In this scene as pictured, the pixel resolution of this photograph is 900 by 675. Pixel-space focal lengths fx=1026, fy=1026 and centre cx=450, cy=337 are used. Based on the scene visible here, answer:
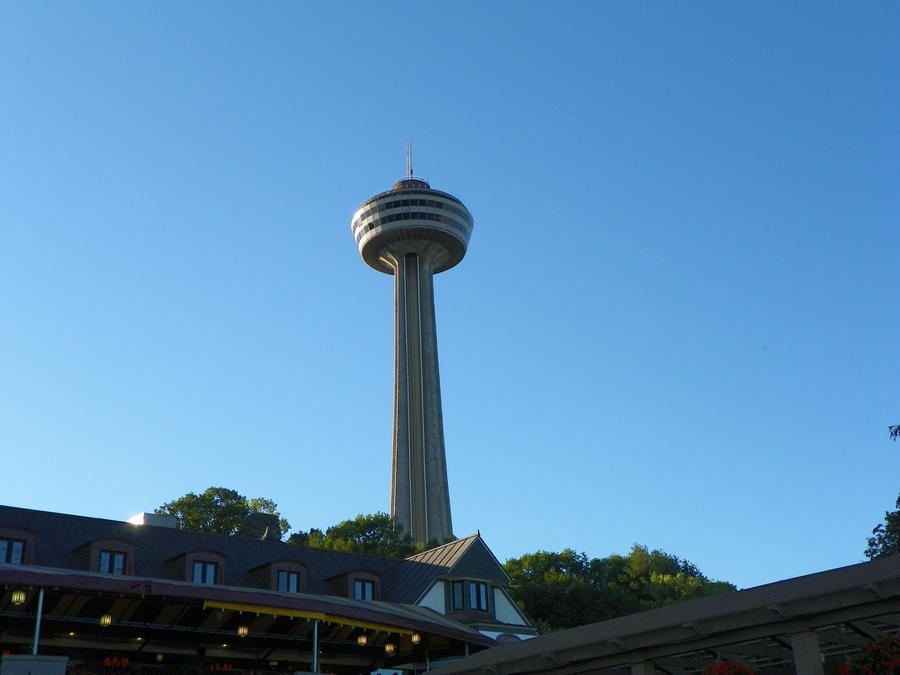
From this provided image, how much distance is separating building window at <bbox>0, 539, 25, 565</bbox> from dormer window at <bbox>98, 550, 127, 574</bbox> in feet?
8.55

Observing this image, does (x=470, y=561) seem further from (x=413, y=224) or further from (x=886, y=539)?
(x=413, y=224)

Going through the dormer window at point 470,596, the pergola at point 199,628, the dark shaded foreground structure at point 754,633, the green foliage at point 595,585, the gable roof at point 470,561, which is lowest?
the dark shaded foreground structure at point 754,633

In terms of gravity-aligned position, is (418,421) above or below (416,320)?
below

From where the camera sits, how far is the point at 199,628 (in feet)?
108

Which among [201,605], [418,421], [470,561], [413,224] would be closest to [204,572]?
[201,605]

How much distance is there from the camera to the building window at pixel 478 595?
1674 inches

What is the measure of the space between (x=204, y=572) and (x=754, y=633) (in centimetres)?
2561

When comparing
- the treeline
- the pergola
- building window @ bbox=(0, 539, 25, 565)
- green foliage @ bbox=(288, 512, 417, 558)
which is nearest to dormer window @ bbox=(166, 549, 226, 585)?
the pergola

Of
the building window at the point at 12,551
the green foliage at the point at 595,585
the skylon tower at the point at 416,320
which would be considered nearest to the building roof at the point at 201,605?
the building window at the point at 12,551

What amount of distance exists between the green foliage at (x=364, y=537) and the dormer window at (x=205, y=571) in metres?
29.2

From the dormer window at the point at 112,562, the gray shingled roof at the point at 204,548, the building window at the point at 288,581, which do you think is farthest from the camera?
the building window at the point at 288,581

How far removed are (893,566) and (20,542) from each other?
28609mm

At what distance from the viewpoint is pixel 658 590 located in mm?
74562

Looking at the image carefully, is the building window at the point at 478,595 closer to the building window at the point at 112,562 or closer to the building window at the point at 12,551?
the building window at the point at 112,562
